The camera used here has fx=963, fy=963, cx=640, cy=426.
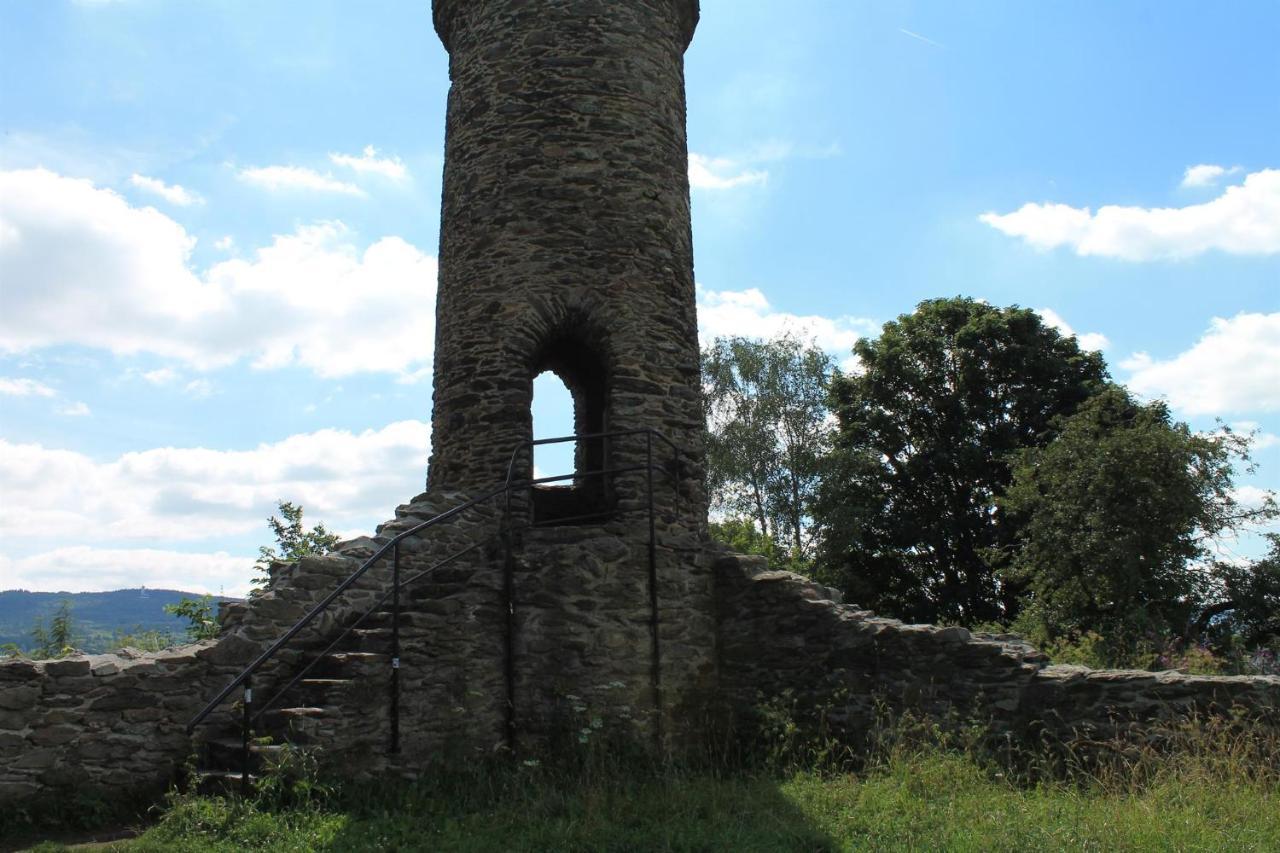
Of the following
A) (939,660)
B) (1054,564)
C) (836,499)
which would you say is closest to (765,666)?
(939,660)

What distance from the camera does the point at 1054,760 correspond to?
785 centimetres

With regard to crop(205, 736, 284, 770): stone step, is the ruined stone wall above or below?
above

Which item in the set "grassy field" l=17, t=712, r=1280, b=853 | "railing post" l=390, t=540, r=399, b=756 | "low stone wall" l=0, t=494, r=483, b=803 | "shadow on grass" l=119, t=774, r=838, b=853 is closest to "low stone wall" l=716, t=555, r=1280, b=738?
"grassy field" l=17, t=712, r=1280, b=853

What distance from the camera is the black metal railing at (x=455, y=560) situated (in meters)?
7.31

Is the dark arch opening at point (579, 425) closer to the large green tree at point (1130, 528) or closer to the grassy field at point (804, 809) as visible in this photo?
the grassy field at point (804, 809)

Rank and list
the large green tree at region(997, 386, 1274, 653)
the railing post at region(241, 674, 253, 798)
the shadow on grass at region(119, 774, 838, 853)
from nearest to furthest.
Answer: the shadow on grass at region(119, 774, 838, 853), the railing post at region(241, 674, 253, 798), the large green tree at region(997, 386, 1274, 653)

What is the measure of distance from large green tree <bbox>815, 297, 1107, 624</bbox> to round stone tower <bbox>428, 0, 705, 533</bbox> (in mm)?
14117

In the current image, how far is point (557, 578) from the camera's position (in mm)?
9109

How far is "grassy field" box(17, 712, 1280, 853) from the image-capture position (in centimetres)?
613

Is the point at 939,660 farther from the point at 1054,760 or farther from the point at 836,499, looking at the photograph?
the point at 836,499

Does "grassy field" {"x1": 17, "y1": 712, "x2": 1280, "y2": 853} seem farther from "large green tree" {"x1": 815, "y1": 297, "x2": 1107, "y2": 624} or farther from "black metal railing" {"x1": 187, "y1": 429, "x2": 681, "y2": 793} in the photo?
"large green tree" {"x1": 815, "y1": 297, "x2": 1107, "y2": 624}

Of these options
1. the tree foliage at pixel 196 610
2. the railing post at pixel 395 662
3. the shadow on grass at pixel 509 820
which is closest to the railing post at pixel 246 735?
the shadow on grass at pixel 509 820

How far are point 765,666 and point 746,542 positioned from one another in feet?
37.5

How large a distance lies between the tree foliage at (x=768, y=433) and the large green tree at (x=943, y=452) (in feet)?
6.25
